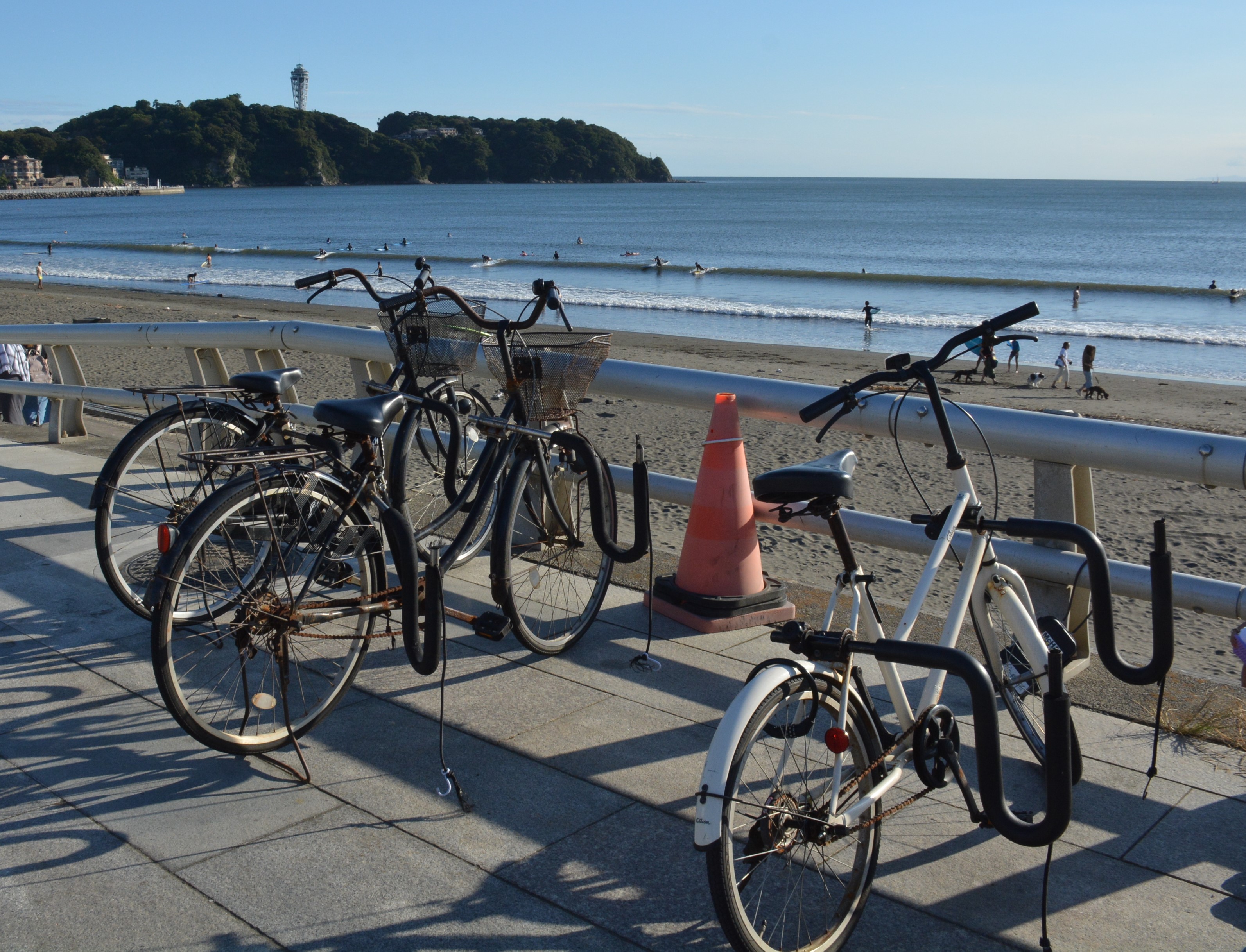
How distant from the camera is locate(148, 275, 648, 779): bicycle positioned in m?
3.35

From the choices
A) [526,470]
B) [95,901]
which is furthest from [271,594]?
[526,470]

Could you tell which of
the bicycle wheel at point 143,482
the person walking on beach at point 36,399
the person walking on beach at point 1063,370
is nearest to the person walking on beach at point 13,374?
the person walking on beach at point 36,399

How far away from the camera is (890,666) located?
8.89ft

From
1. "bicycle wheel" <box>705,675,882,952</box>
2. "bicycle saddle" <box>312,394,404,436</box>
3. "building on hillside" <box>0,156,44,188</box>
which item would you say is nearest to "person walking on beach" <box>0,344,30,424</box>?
"bicycle saddle" <box>312,394,404,436</box>

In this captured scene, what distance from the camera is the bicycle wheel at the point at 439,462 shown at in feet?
14.2

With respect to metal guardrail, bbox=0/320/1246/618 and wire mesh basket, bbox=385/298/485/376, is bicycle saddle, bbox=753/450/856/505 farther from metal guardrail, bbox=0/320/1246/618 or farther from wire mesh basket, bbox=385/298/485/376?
wire mesh basket, bbox=385/298/485/376

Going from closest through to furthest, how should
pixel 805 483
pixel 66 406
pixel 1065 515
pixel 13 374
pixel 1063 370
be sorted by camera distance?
1. pixel 805 483
2. pixel 1065 515
3. pixel 66 406
4. pixel 13 374
5. pixel 1063 370

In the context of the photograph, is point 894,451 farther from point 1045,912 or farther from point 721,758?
point 721,758

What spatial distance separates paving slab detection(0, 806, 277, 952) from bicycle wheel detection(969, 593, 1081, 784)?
6.96 feet

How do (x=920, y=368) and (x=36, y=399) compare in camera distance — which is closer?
(x=920, y=368)

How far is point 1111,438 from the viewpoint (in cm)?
390

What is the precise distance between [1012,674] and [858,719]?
2.93 ft

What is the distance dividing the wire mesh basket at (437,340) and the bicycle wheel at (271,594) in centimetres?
115

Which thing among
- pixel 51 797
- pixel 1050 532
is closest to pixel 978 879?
pixel 1050 532
